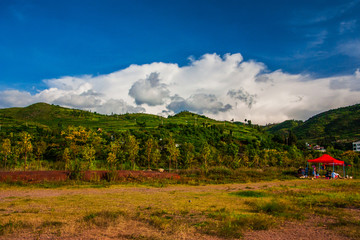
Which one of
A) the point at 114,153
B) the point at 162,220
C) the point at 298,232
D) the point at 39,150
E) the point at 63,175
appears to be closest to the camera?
the point at 298,232

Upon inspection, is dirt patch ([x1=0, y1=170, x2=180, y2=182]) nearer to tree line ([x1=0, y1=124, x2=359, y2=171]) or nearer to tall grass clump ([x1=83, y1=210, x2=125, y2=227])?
tree line ([x1=0, y1=124, x2=359, y2=171])

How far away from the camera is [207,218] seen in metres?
9.91

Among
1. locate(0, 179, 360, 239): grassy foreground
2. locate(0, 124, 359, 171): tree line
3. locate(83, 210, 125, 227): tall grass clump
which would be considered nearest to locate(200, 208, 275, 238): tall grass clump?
locate(0, 179, 360, 239): grassy foreground

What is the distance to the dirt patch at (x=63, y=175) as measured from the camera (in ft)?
70.3

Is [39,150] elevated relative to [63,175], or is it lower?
elevated

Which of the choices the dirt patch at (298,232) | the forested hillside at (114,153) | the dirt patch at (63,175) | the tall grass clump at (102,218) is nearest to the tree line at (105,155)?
the forested hillside at (114,153)

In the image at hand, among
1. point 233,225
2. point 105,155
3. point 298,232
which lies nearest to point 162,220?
point 233,225

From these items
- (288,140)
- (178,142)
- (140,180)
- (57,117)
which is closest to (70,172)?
(140,180)

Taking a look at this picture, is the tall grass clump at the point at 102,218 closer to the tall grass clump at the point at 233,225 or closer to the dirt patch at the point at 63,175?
the tall grass clump at the point at 233,225

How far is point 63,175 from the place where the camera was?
23172 millimetres

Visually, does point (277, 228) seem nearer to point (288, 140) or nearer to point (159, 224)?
point (159, 224)

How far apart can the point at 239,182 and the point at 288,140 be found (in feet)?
294

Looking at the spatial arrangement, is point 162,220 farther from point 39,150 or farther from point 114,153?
point 39,150

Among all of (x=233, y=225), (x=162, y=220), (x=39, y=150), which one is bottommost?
(x=162, y=220)
